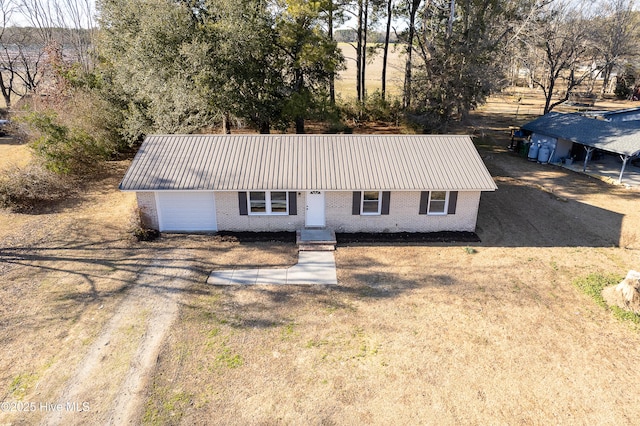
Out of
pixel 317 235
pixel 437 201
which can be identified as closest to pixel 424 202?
pixel 437 201

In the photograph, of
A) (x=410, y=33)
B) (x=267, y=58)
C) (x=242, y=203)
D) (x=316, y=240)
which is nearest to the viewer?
(x=316, y=240)

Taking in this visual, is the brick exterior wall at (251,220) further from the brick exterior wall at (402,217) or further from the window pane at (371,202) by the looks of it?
the window pane at (371,202)

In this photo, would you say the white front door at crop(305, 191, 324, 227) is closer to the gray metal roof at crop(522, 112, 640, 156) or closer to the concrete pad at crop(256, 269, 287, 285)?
the concrete pad at crop(256, 269, 287, 285)

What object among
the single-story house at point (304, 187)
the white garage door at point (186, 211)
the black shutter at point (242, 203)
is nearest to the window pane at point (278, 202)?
the single-story house at point (304, 187)

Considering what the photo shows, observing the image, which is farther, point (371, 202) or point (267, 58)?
point (267, 58)

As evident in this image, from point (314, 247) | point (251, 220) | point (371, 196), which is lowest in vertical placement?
point (314, 247)

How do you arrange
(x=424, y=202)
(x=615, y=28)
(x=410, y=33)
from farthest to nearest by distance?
(x=615, y=28) → (x=410, y=33) → (x=424, y=202)

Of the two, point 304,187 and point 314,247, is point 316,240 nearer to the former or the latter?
point 314,247

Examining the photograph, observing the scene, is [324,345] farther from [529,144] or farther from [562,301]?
[529,144]
